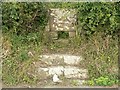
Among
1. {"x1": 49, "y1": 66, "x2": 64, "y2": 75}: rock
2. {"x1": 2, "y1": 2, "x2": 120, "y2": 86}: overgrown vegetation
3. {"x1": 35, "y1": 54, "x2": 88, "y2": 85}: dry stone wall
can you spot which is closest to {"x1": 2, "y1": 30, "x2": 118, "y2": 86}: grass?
{"x1": 2, "y1": 2, "x2": 120, "y2": 86}: overgrown vegetation

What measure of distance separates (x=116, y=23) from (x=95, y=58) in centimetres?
68

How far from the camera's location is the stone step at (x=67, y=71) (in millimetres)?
5168

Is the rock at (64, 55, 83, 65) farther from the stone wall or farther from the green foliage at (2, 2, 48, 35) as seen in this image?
the green foliage at (2, 2, 48, 35)

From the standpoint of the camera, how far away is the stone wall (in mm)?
5605

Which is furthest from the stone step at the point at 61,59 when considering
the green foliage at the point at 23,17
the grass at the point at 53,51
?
the green foliage at the point at 23,17

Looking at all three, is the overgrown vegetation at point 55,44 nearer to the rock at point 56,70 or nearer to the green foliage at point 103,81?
the green foliage at point 103,81

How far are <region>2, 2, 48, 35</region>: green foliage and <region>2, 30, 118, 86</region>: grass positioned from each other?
13 centimetres

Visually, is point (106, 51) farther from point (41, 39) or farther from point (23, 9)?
point (23, 9)

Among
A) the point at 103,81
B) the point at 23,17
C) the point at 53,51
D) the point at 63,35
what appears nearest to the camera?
the point at 103,81

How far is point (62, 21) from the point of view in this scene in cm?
567

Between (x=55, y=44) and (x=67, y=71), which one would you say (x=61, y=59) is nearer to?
(x=67, y=71)

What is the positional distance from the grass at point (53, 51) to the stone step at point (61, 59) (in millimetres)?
113

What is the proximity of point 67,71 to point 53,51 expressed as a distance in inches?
21.1

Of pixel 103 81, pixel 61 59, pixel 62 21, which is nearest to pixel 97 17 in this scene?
pixel 62 21
